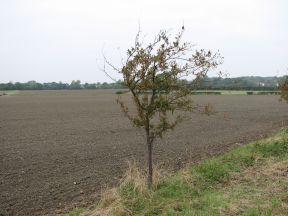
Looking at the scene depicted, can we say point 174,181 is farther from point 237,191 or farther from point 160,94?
point 160,94

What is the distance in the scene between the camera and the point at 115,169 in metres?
12.0

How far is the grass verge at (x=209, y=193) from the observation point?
22.9 ft

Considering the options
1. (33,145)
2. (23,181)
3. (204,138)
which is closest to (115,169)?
(23,181)

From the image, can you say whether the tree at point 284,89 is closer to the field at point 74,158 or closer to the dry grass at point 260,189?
the field at point 74,158

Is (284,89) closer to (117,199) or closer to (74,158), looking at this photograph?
(74,158)

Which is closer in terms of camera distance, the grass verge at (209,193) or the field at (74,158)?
the grass verge at (209,193)

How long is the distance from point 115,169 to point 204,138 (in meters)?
8.38

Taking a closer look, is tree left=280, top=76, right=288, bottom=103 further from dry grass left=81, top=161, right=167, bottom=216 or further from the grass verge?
dry grass left=81, top=161, right=167, bottom=216

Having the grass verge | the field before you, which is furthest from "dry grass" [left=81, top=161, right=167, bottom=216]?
the field

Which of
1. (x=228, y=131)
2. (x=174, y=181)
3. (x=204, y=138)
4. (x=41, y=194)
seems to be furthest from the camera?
(x=228, y=131)

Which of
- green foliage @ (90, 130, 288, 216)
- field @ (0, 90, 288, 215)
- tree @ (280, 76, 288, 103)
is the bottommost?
field @ (0, 90, 288, 215)

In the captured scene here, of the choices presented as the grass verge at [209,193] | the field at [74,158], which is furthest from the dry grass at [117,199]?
the field at [74,158]

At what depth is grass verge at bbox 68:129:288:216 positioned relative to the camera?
6.99 meters

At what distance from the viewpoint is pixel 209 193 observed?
806cm
